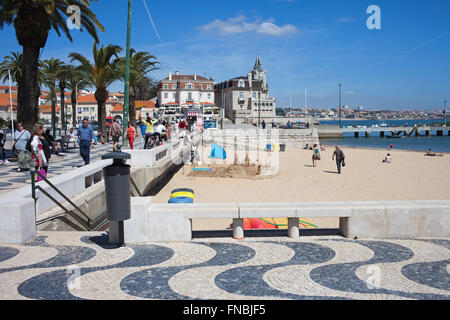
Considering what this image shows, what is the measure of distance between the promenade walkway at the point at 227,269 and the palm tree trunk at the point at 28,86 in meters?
12.6

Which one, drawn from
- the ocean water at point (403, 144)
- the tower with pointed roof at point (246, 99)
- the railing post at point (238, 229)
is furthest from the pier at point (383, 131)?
the railing post at point (238, 229)

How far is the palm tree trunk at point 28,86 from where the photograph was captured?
16797 mm

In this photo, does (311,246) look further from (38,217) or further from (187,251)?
(38,217)

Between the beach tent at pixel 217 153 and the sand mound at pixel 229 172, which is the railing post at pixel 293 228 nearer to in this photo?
the sand mound at pixel 229 172

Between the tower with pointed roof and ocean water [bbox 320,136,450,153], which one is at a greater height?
the tower with pointed roof

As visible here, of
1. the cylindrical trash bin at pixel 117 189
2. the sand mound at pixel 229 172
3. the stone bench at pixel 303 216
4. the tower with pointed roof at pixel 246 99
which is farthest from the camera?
the tower with pointed roof at pixel 246 99

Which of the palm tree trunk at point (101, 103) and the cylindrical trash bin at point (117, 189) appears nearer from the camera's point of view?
the cylindrical trash bin at point (117, 189)

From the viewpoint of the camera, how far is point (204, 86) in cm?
10425

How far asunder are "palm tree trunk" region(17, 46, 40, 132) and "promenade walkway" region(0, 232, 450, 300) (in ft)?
41.3

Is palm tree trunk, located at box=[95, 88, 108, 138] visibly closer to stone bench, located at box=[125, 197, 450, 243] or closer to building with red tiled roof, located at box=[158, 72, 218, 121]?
stone bench, located at box=[125, 197, 450, 243]

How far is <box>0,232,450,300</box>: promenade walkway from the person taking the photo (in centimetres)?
416

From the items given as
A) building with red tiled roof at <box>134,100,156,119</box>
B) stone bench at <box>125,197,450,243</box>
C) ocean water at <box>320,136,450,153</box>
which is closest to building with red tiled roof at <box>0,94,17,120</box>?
building with red tiled roof at <box>134,100,156,119</box>
